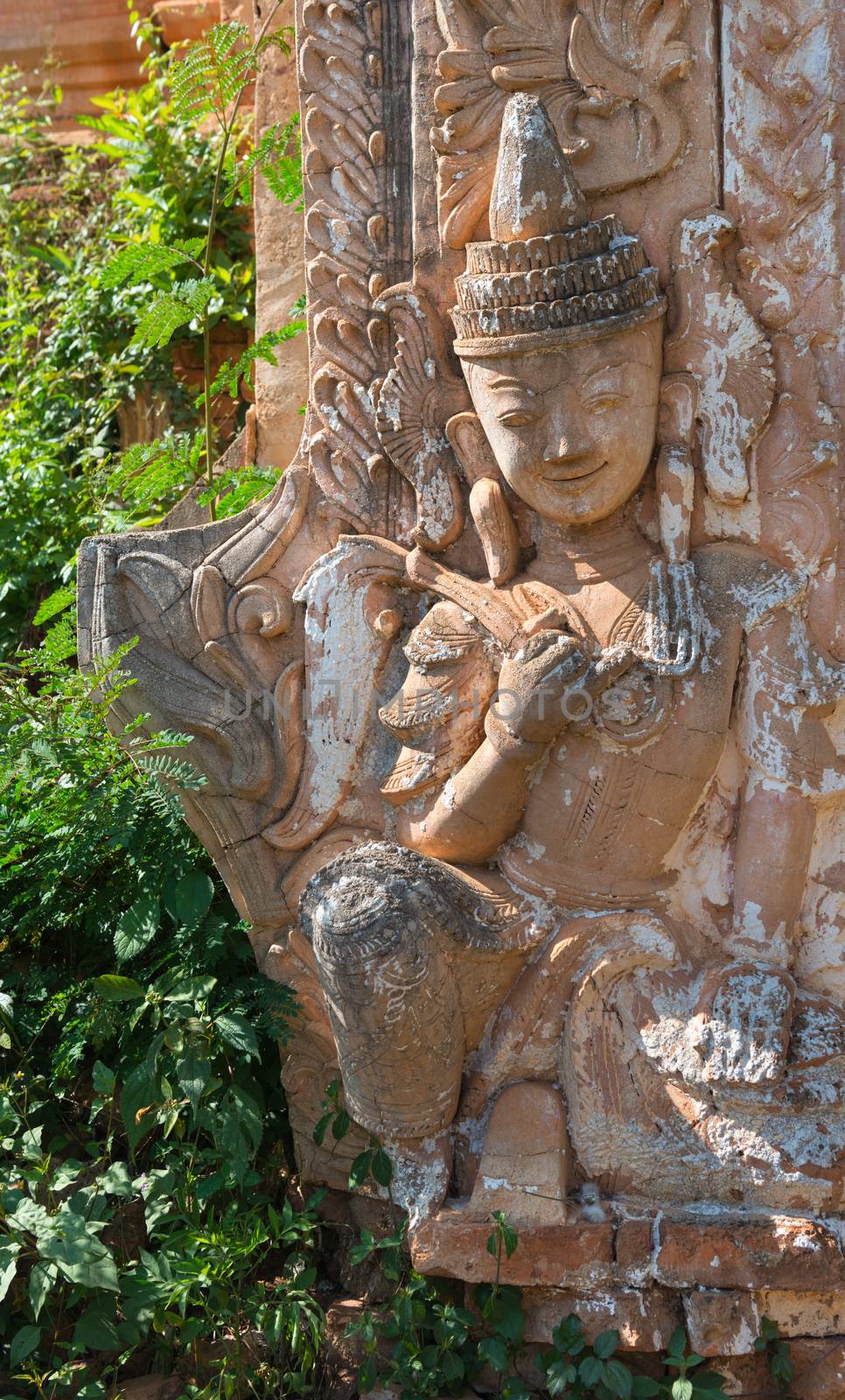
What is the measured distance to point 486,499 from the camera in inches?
151

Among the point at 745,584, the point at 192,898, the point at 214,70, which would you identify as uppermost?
the point at 214,70

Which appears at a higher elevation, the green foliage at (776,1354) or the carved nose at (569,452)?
the carved nose at (569,452)

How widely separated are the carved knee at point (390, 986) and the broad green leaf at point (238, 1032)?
9.2 inches

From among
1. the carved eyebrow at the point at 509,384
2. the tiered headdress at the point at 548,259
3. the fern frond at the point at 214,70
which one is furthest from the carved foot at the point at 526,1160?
the fern frond at the point at 214,70

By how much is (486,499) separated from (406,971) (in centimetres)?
114

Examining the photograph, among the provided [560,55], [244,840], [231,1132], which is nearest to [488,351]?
[560,55]

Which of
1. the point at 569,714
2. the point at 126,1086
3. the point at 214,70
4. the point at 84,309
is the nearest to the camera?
the point at 569,714

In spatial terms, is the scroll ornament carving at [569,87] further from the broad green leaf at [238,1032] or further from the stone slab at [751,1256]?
the stone slab at [751,1256]

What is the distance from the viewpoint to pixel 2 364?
20.8 ft

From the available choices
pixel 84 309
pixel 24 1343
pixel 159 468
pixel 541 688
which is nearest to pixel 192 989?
pixel 24 1343

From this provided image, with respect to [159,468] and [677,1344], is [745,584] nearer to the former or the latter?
[677,1344]

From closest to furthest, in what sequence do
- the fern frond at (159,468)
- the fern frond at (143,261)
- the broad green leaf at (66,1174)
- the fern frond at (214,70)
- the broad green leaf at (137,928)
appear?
the broad green leaf at (66,1174), the broad green leaf at (137,928), the fern frond at (214,70), the fern frond at (143,261), the fern frond at (159,468)

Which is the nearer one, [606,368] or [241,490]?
[606,368]

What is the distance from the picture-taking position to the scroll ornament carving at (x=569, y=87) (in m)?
3.68
